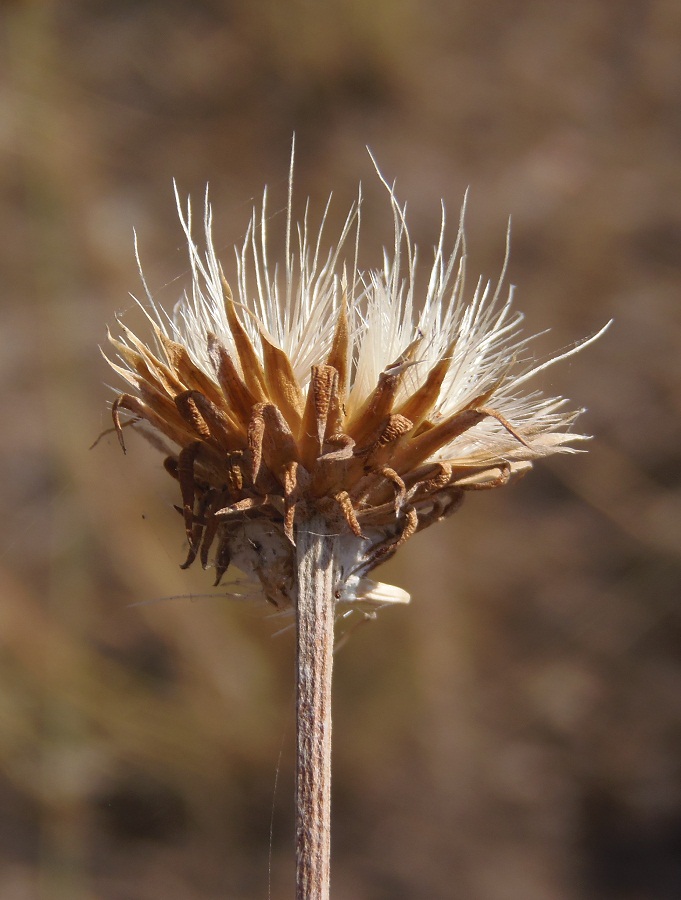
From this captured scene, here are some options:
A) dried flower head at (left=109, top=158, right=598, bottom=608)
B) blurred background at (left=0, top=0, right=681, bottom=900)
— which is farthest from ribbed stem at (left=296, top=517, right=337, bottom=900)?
blurred background at (left=0, top=0, right=681, bottom=900)

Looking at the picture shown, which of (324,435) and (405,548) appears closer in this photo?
(324,435)

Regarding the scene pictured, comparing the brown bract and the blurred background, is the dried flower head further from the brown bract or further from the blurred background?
the blurred background

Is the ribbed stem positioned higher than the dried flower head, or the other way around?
the dried flower head

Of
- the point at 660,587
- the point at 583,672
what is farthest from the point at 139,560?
the point at 660,587

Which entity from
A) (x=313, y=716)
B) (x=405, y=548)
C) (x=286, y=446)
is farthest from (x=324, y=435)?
(x=405, y=548)

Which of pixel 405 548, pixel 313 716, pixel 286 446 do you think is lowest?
pixel 313 716

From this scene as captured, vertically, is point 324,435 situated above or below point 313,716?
above

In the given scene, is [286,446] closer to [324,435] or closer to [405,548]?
[324,435]
